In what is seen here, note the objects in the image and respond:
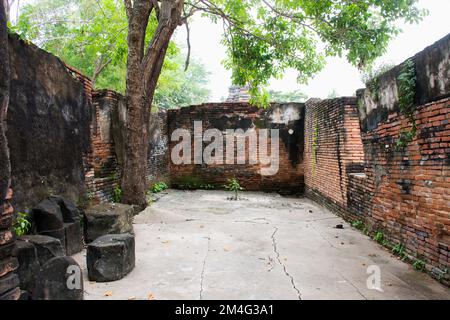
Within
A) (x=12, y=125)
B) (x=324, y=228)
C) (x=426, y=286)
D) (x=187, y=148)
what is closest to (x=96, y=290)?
(x=12, y=125)

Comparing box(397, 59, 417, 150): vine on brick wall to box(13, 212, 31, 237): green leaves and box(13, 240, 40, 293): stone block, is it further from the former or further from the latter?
box(13, 212, 31, 237): green leaves

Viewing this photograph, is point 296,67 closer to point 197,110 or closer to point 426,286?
point 197,110

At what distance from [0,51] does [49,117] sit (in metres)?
2.63

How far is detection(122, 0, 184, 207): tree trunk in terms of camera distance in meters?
5.70

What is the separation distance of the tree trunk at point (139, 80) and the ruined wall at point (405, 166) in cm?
376

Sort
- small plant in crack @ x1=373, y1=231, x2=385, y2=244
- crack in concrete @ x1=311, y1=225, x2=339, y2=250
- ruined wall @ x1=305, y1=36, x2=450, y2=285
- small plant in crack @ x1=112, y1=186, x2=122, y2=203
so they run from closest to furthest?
ruined wall @ x1=305, y1=36, x2=450, y2=285 → crack in concrete @ x1=311, y1=225, x2=339, y2=250 → small plant in crack @ x1=373, y1=231, x2=385, y2=244 → small plant in crack @ x1=112, y1=186, x2=122, y2=203

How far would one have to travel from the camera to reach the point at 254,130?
10188mm

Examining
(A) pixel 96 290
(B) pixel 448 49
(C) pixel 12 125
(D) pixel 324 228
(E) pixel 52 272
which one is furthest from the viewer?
(D) pixel 324 228

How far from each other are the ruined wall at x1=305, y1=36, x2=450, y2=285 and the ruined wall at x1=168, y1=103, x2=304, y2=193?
11.3 feet

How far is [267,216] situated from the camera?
657 centimetres

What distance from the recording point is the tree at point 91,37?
31.3ft

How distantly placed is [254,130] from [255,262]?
6.84m

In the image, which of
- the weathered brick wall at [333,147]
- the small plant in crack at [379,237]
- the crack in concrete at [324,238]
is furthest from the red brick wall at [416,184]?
the weathered brick wall at [333,147]

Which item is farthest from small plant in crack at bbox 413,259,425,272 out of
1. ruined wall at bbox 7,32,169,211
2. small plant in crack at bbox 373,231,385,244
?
ruined wall at bbox 7,32,169,211
